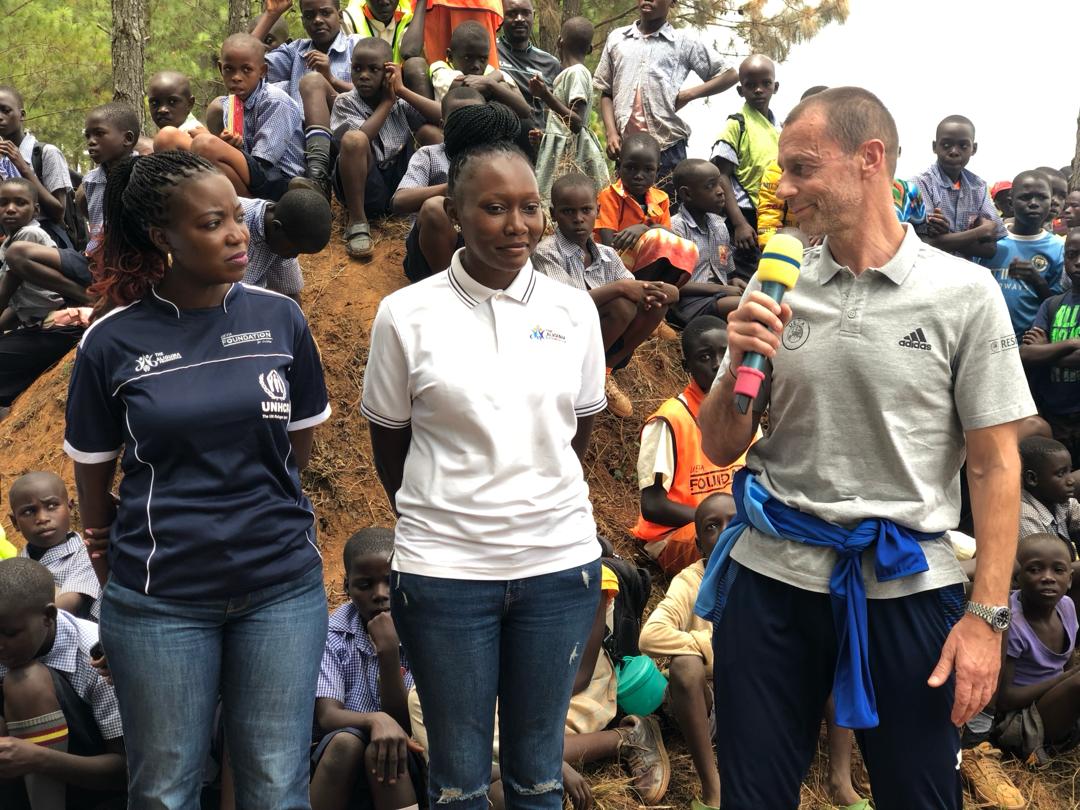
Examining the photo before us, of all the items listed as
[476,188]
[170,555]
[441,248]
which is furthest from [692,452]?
[170,555]

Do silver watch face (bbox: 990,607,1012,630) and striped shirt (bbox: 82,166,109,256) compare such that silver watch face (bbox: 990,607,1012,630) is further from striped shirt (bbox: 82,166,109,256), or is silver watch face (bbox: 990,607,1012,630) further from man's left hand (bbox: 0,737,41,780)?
striped shirt (bbox: 82,166,109,256)

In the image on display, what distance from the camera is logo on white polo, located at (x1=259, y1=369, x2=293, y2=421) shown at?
9.25 ft

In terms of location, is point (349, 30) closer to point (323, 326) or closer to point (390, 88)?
point (390, 88)

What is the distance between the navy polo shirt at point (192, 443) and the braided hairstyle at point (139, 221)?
79 millimetres

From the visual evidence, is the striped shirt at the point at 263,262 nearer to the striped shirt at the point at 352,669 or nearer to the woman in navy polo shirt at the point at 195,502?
the striped shirt at the point at 352,669

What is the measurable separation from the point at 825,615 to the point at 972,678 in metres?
0.34

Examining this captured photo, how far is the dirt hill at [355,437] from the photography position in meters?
5.25

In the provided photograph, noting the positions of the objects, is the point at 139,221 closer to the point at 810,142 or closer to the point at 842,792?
the point at 810,142

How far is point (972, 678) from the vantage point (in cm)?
248

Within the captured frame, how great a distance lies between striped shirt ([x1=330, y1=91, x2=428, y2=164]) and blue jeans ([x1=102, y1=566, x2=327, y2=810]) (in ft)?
17.0

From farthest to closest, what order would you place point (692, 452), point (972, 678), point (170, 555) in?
1. point (692, 452)
2. point (170, 555)
3. point (972, 678)

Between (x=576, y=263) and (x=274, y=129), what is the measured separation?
2.24m

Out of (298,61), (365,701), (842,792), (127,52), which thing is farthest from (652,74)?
(365,701)

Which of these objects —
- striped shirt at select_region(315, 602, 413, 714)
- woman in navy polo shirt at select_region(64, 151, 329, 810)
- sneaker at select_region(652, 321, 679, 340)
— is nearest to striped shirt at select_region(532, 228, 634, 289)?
sneaker at select_region(652, 321, 679, 340)
